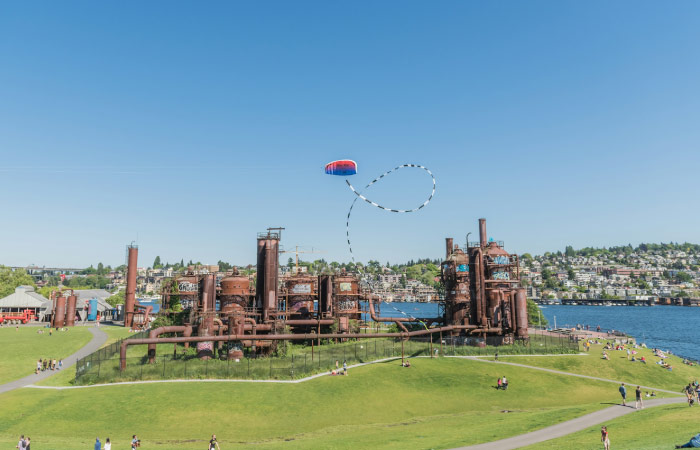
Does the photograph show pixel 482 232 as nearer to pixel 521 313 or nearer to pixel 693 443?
pixel 521 313

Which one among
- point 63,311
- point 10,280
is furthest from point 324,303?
point 10,280

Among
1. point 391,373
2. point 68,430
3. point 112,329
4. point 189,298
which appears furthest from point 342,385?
point 112,329

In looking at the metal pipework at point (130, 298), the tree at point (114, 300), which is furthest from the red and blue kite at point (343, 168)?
the tree at point (114, 300)

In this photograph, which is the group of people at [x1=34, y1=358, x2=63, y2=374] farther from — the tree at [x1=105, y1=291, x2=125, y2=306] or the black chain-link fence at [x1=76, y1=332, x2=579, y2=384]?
the tree at [x1=105, y1=291, x2=125, y2=306]

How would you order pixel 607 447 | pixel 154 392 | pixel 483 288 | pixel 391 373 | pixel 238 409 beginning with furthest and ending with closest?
pixel 483 288 → pixel 391 373 → pixel 154 392 → pixel 238 409 → pixel 607 447

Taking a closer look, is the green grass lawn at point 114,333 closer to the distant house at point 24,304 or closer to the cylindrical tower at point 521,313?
the distant house at point 24,304

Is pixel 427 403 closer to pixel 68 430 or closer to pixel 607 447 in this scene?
pixel 607 447
